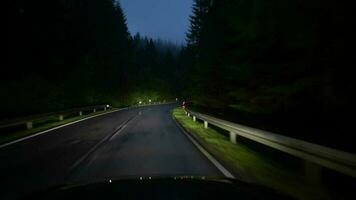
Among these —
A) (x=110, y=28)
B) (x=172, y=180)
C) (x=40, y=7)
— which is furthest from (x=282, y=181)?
(x=110, y=28)

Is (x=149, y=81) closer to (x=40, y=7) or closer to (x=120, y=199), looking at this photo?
(x=40, y=7)

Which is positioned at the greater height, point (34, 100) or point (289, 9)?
point (289, 9)

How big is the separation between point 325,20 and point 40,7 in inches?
1837

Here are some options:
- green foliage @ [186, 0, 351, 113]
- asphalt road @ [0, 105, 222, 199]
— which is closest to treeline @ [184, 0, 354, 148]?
green foliage @ [186, 0, 351, 113]

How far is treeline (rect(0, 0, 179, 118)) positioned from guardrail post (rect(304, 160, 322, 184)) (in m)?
30.5

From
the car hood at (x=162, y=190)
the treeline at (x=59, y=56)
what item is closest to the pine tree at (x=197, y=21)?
the treeline at (x=59, y=56)

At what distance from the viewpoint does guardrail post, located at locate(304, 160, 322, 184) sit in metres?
10.4

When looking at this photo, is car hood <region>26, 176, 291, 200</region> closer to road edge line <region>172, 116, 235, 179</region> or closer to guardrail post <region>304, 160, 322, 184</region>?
guardrail post <region>304, 160, 322, 184</region>

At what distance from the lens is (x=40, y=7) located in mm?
55375

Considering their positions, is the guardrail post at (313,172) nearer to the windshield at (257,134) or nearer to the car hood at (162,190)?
the windshield at (257,134)

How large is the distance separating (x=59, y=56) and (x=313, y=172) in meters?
52.5

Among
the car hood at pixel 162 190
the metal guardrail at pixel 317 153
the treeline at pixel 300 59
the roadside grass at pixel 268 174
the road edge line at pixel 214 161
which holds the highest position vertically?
the treeline at pixel 300 59

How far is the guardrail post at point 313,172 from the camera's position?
10.4 metres

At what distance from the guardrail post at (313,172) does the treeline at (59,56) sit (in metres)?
30.5
